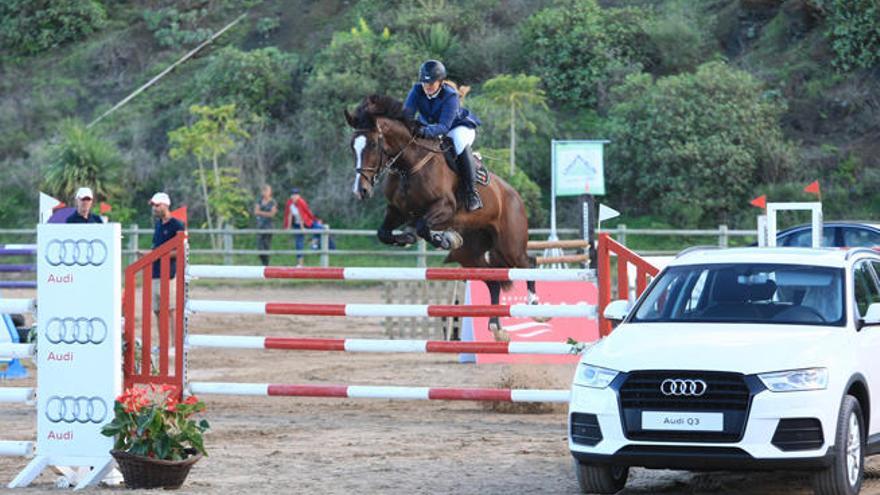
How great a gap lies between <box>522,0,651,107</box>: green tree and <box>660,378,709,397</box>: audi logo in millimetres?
26798

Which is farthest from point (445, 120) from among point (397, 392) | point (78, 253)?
point (78, 253)

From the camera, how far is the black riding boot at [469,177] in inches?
517

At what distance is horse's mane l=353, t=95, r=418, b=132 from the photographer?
41.3ft

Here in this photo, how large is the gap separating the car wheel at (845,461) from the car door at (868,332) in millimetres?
319

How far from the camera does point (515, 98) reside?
104 ft

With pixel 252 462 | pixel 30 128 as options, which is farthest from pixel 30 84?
pixel 252 462

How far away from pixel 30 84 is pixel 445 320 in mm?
26220

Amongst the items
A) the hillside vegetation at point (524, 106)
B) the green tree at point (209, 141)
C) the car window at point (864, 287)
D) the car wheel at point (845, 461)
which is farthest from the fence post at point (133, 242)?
the car wheel at point (845, 461)

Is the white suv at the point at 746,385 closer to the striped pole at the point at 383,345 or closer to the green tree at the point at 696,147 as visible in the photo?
the striped pole at the point at 383,345

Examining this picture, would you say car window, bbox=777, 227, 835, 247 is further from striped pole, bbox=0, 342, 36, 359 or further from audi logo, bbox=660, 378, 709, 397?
striped pole, bbox=0, 342, 36, 359

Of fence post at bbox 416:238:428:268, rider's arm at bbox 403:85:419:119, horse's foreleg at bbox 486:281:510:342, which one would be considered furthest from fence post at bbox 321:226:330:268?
rider's arm at bbox 403:85:419:119

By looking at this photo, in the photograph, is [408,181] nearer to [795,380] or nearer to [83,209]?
[83,209]

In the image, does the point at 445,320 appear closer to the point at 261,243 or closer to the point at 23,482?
the point at 23,482

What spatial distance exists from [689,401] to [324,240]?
2103cm
